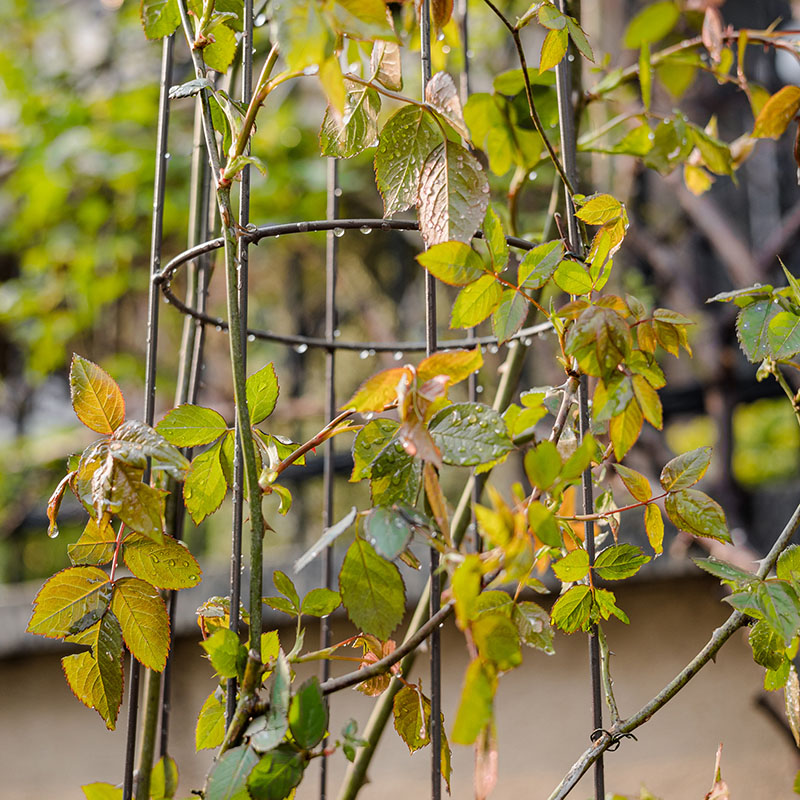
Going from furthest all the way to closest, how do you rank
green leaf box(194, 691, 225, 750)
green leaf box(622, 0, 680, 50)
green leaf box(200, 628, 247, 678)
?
green leaf box(622, 0, 680, 50) → green leaf box(194, 691, 225, 750) → green leaf box(200, 628, 247, 678)

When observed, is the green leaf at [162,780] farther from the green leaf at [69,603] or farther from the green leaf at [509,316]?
the green leaf at [509,316]

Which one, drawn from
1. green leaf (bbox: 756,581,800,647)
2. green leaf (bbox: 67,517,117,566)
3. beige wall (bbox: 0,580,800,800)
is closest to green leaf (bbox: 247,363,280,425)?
green leaf (bbox: 67,517,117,566)

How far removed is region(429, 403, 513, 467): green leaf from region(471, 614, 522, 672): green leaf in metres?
0.08

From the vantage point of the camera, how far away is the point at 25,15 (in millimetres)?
2371

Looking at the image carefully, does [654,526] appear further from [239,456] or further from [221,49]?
[221,49]

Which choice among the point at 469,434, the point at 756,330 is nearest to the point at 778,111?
the point at 756,330

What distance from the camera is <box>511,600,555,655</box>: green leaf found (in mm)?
472

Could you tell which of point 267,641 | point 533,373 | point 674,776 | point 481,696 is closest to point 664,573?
point 674,776

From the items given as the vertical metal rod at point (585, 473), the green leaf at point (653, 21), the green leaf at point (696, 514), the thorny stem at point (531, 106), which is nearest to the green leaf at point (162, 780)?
the vertical metal rod at point (585, 473)

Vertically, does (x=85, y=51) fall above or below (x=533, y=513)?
above

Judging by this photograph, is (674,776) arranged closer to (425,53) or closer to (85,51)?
(425,53)

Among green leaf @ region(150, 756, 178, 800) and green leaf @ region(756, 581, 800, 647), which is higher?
green leaf @ region(756, 581, 800, 647)

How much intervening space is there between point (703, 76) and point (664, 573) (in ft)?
3.83

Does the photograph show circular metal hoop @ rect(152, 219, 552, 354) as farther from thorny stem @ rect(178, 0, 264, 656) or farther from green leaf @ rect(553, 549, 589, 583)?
green leaf @ rect(553, 549, 589, 583)
